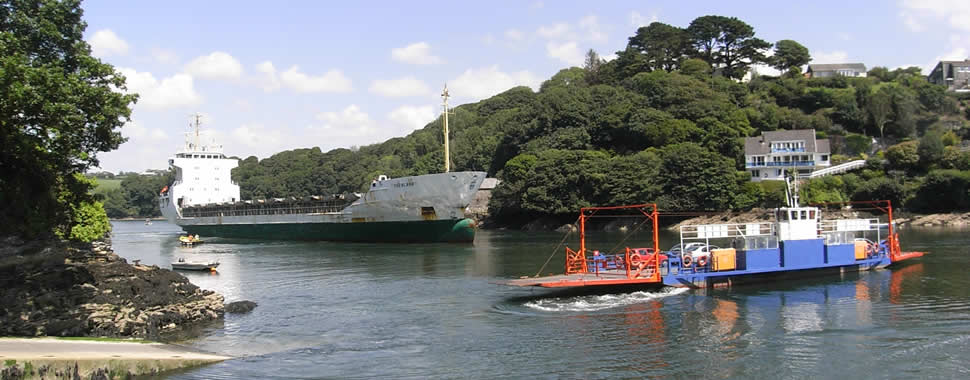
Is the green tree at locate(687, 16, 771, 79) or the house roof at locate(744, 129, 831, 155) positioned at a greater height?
the green tree at locate(687, 16, 771, 79)

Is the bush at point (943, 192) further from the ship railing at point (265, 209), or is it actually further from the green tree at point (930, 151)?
the ship railing at point (265, 209)

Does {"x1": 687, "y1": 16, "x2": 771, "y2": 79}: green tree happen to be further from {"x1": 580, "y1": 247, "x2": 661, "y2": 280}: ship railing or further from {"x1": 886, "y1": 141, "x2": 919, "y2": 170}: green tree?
{"x1": 580, "y1": 247, "x2": 661, "y2": 280}: ship railing

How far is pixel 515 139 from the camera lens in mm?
100438

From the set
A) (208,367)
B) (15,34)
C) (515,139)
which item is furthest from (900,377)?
(515,139)

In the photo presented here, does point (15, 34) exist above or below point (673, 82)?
below

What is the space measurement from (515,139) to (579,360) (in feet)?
271

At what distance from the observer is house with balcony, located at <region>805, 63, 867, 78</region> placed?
13662cm

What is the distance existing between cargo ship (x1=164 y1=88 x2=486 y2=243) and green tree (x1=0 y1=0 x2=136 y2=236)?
33.6m

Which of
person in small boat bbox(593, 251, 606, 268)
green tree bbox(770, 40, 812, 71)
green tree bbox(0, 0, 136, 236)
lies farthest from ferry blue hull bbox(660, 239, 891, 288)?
green tree bbox(770, 40, 812, 71)

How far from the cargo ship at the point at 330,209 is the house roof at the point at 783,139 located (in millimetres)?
45235

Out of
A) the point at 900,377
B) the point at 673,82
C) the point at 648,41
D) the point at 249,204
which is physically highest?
the point at 648,41

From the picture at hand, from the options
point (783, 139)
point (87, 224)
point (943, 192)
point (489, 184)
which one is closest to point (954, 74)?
point (783, 139)

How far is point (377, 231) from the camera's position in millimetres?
62312

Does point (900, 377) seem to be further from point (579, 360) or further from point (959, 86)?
point (959, 86)
